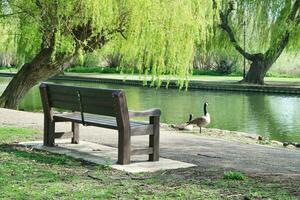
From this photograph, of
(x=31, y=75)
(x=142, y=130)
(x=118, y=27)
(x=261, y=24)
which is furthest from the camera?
(x=261, y=24)

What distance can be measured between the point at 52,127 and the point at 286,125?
41.9ft

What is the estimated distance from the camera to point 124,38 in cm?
1446

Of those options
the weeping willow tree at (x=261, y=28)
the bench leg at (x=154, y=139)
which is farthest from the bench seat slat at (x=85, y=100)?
the weeping willow tree at (x=261, y=28)

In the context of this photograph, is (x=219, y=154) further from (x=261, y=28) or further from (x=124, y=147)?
(x=261, y=28)

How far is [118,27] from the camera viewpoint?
14.1 m

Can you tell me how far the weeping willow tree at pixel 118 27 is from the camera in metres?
12.9

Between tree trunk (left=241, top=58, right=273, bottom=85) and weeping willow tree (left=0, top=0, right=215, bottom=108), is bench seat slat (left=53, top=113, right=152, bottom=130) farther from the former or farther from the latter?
tree trunk (left=241, top=58, right=273, bottom=85)

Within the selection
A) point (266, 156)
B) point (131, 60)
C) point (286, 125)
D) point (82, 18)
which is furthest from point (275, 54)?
point (266, 156)

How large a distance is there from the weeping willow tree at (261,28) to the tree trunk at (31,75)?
16863 mm

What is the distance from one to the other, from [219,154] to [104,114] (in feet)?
6.45

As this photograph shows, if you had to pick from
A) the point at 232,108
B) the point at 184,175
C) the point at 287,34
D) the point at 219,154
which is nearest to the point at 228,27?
the point at 287,34

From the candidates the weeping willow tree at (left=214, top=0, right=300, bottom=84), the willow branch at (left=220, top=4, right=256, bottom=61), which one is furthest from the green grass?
the willow branch at (left=220, top=4, right=256, bottom=61)

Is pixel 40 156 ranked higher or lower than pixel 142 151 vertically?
lower

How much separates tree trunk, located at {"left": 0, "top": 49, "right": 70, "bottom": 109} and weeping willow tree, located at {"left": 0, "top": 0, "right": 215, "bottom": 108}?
3.5 inches
